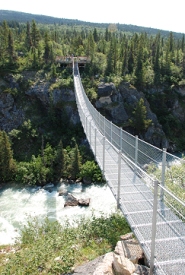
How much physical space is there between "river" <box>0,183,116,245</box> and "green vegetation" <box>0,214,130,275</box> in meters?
4.73

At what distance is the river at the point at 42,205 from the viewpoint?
13534 mm

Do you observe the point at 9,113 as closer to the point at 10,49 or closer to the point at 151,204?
the point at 10,49

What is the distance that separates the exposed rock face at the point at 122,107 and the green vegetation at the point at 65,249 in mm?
17098

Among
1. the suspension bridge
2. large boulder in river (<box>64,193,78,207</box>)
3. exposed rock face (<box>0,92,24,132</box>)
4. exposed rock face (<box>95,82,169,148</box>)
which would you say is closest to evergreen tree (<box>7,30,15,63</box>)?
exposed rock face (<box>0,92,24,132</box>)

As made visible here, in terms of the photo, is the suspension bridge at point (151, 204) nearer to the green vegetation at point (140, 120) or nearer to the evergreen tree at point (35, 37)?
the green vegetation at point (140, 120)

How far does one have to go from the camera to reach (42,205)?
1573cm

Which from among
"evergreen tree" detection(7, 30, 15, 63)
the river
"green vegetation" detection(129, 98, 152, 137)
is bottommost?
the river

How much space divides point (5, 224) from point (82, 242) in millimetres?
7321

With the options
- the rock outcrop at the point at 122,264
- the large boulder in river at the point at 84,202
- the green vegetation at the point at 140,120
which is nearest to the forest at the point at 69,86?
the large boulder in river at the point at 84,202

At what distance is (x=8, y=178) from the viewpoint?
1908 centimetres

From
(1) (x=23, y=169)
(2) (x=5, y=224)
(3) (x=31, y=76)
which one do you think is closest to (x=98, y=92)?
(3) (x=31, y=76)

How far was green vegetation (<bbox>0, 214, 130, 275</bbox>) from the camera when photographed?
6066mm

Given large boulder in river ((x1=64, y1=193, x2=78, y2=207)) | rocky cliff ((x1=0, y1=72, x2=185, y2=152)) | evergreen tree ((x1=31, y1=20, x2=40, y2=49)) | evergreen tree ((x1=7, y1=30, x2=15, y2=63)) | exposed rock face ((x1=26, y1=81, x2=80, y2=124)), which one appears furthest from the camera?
evergreen tree ((x1=31, y1=20, x2=40, y2=49))

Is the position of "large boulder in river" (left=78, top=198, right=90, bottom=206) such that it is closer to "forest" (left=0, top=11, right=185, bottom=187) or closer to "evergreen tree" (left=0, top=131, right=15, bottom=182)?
"forest" (left=0, top=11, right=185, bottom=187)
